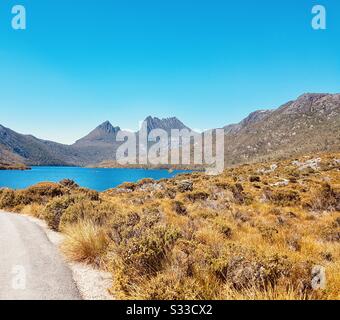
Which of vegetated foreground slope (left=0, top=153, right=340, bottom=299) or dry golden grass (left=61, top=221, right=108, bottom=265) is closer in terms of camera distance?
vegetated foreground slope (left=0, top=153, right=340, bottom=299)

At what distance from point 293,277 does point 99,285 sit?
3821mm

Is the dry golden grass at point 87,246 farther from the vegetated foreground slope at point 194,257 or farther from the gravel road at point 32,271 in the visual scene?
the gravel road at point 32,271

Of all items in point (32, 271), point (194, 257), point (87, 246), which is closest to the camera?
point (194, 257)

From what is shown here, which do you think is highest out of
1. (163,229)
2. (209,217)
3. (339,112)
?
(339,112)

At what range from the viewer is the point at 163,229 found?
6.79 m

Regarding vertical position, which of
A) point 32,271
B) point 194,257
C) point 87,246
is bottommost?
point 32,271

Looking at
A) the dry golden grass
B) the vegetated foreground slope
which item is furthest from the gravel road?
the vegetated foreground slope

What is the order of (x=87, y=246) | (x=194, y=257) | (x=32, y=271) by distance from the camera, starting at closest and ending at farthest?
(x=194, y=257) → (x=32, y=271) → (x=87, y=246)

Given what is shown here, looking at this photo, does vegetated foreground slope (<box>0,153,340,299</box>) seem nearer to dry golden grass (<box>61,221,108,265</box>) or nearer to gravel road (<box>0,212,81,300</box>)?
dry golden grass (<box>61,221,108,265</box>)

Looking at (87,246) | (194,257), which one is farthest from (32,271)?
(194,257)

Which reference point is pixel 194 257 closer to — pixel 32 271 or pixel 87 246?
pixel 87 246

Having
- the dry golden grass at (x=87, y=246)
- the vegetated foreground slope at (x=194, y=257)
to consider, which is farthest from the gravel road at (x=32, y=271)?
the vegetated foreground slope at (x=194, y=257)
